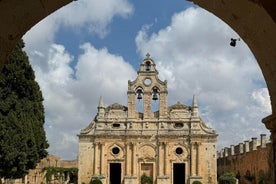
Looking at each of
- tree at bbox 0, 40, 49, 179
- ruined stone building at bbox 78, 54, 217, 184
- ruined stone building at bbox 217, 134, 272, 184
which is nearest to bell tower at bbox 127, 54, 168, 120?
ruined stone building at bbox 78, 54, 217, 184

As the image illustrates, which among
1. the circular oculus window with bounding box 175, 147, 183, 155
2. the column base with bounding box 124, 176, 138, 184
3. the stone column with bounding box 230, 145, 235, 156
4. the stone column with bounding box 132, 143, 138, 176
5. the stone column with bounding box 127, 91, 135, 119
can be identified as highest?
the stone column with bounding box 127, 91, 135, 119

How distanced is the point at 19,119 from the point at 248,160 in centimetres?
3161

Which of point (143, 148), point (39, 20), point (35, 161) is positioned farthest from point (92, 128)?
point (39, 20)

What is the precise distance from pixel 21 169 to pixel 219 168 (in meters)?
45.3

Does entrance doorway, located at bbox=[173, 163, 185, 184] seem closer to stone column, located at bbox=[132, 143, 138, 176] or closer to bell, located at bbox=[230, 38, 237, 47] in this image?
stone column, located at bbox=[132, 143, 138, 176]

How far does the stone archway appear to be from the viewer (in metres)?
4.48

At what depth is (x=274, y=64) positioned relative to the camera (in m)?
4.65

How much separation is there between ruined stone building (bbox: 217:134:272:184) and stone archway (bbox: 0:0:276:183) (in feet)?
111

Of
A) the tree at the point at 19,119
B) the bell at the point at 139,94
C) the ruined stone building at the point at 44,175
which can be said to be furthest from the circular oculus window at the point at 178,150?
the tree at the point at 19,119

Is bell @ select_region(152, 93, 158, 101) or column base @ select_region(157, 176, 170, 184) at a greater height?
bell @ select_region(152, 93, 158, 101)

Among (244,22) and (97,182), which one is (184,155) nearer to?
(97,182)

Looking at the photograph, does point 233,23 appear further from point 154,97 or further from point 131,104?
point 154,97

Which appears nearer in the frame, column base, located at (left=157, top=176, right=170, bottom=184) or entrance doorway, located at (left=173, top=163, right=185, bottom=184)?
column base, located at (left=157, top=176, right=170, bottom=184)

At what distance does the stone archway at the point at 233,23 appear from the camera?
4482mm
